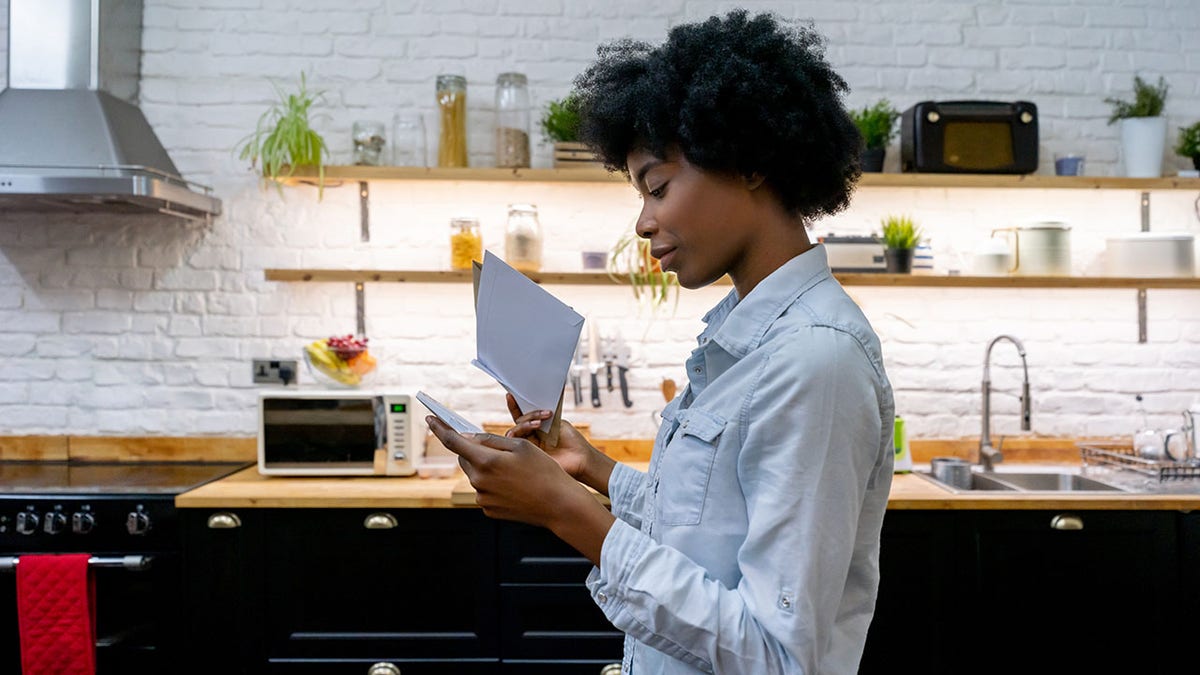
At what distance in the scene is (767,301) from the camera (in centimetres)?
95

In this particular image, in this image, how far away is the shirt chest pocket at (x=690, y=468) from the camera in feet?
2.96

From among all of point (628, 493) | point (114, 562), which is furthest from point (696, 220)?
point (114, 562)

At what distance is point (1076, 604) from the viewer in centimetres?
244

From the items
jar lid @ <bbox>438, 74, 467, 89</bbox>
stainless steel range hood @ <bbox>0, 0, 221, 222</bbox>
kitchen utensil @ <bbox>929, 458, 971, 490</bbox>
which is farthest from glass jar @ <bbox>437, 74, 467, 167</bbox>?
kitchen utensil @ <bbox>929, 458, 971, 490</bbox>

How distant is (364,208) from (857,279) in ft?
5.55

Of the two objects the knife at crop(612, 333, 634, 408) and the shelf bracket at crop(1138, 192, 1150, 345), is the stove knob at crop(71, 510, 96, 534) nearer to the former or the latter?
the knife at crop(612, 333, 634, 408)

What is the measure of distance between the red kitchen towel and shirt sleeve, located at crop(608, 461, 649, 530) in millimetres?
1800

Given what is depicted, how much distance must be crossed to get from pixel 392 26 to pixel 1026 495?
2.53 meters

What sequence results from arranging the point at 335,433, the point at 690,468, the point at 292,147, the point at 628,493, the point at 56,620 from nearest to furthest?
the point at 690,468
the point at 628,493
the point at 56,620
the point at 335,433
the point at 292,147

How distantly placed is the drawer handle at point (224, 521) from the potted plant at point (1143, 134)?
10.1ft

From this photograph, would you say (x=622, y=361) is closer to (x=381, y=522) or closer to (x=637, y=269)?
(x=637, y=269)

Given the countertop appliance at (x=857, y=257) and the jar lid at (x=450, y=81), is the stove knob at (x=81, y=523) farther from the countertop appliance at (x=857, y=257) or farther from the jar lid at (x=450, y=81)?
the countertop appliance at (x=857, y=257)

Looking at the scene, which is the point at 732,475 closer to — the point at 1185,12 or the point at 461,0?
the point at 461,0

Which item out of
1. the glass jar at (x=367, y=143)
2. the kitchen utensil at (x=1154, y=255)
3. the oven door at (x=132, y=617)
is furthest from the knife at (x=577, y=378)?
the kitchen utensil at (x=1154, y=255)
